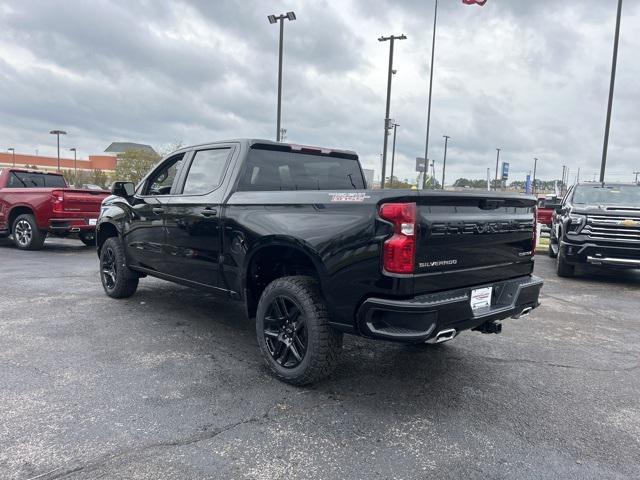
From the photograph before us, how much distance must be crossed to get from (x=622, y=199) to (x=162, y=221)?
8329mm

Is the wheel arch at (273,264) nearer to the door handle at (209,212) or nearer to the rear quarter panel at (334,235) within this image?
the rear quarter panel at (334,235)

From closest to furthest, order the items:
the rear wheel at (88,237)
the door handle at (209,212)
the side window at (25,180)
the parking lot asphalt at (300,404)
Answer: the parking lot asphalt at (300,404) → the door handle at (209,212) → the rear wheel at (88,237) → the side window at (25,180)

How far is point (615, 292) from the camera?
7641 mm

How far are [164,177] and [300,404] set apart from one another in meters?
3.20

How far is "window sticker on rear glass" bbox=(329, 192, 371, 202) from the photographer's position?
3.14 meters

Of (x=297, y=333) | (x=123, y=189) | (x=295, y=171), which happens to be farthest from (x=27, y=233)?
(x=297, y=333)

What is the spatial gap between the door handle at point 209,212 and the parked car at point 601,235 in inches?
259

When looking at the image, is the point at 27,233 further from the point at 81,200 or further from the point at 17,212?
the point at 81,200

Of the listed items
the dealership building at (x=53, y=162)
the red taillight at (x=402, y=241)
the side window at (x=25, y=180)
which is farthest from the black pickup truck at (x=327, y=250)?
the dealership building at (x=53, y=162)

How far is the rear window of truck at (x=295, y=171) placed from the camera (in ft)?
14.3

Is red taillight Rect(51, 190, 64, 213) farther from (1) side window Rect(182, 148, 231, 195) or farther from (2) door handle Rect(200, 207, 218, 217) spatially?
(2) door handle Rect(200, 207, 218, 217)

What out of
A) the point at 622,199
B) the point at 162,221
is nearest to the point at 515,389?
the point at 162,221

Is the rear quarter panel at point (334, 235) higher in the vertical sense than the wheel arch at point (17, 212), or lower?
higher

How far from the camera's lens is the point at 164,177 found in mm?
5395
